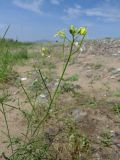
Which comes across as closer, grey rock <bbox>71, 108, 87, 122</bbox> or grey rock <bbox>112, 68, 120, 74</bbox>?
grey rock <bbox>71, 108, 87, 122</bbox>

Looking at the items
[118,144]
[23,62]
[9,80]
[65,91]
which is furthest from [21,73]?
[118,144]

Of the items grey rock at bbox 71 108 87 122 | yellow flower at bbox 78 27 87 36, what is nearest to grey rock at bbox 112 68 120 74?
grey rock at bbox 71 108 87 122

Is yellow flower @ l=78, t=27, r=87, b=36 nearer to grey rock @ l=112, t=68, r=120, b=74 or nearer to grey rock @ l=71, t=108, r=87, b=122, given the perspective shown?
grey rock @ l=71, t=108, r=87, b=122

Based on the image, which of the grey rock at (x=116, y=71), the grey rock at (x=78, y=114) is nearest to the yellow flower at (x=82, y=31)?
the grey rock at (x=78, y=114)

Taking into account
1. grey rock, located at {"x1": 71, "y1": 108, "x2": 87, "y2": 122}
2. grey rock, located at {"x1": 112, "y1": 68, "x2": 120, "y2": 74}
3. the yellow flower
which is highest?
the yellow flower

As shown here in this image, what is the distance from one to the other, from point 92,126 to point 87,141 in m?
0.65

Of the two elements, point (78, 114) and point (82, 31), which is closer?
point (82, 31)

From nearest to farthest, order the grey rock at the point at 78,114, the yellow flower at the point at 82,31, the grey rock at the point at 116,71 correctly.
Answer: the yellow flower at the point at 82,31 < the grey rock at the point at 78,114 < the grey rock at the point at 116,71

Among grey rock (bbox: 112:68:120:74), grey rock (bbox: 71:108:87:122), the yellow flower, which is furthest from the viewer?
grey rock (bbox: 112:68:120:74)

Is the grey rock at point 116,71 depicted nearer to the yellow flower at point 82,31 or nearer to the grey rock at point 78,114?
the grey rock at point 78,114

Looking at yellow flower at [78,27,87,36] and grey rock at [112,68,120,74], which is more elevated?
yellow flower at [78,27,87,36]

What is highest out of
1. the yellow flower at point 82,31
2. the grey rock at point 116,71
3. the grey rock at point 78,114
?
the yellow flower at point 82,31

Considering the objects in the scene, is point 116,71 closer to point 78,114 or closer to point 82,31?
point 78,114

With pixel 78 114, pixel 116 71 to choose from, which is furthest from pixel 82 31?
pixel 116 71
